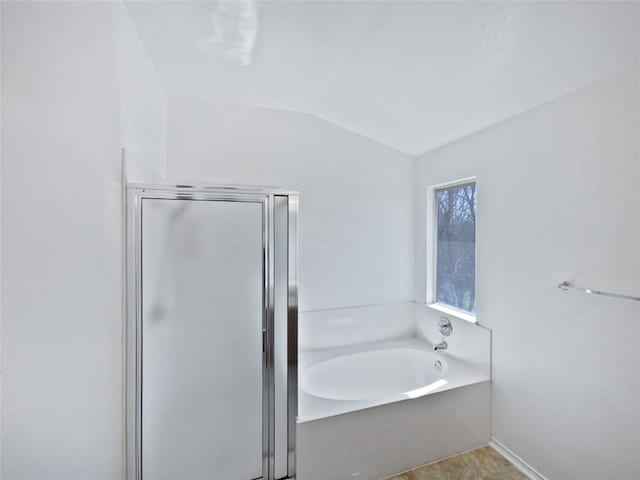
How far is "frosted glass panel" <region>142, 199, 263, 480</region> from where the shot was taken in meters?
1.35

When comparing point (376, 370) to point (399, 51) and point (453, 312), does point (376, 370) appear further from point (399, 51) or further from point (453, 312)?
point (399, 51)

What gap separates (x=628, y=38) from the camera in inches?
48.6

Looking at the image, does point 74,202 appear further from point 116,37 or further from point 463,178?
point 463,178

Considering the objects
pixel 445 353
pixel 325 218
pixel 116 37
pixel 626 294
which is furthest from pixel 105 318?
pixel 445 353

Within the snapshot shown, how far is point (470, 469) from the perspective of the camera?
184 centimetres

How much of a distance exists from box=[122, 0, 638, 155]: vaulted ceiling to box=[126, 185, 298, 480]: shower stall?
0.82m

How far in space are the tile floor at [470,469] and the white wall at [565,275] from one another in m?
0.13

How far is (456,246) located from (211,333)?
82.8 inches

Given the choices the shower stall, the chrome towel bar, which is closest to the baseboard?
the chrome towel bar

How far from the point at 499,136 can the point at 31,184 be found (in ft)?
8.01

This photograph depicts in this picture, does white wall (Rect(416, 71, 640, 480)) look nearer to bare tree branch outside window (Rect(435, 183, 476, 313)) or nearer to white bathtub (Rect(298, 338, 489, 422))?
bare tree branch outside window (Rect(435, 183, 476, 313))

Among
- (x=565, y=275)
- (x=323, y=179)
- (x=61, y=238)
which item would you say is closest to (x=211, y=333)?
(x=61, y=238)

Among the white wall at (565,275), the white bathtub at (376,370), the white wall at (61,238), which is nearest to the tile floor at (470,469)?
the white wall at (565,275)

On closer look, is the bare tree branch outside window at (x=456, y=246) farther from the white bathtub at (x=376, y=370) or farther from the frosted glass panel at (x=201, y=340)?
the frosted glass panel at (x=201, y=340)
